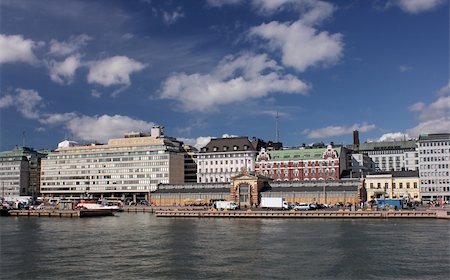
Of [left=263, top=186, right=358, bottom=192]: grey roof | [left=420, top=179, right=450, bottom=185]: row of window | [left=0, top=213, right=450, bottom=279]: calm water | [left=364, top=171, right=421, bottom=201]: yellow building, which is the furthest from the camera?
[left=420, top=179, right=450, bottom=185]: row of window

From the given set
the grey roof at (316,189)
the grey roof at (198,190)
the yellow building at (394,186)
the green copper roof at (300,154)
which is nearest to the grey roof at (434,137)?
the yellow building at (394,186)

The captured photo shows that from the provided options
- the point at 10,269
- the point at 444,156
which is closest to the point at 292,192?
the point at 444,156

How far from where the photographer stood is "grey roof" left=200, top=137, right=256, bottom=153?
186 metres

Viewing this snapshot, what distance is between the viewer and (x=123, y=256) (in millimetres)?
61812

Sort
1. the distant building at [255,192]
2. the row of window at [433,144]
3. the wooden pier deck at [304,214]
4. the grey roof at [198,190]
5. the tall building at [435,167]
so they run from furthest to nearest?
the row of window at [433,144] < the grey roof at [198,190] < the tall building at [435,167] < the distant building at [255,192] < the wooden pier deck at [304,214]

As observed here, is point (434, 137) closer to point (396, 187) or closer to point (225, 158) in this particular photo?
point (396, 187)

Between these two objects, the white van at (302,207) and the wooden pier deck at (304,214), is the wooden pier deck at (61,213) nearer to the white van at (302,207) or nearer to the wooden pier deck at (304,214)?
the wooden pier deck at (304,214)

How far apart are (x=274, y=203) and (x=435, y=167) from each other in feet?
183

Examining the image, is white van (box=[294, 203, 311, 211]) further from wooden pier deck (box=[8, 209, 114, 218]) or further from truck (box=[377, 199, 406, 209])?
wooden pier deck (box=[8, 209, 114, 218])

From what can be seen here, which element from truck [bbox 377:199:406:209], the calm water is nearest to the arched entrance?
truck [bbox 377:199:406:209]

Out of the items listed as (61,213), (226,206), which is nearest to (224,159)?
(226,206)

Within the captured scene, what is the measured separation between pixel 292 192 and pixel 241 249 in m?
82.0

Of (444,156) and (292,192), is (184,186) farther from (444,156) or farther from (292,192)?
(444,156)

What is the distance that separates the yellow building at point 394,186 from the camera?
6171 inches
